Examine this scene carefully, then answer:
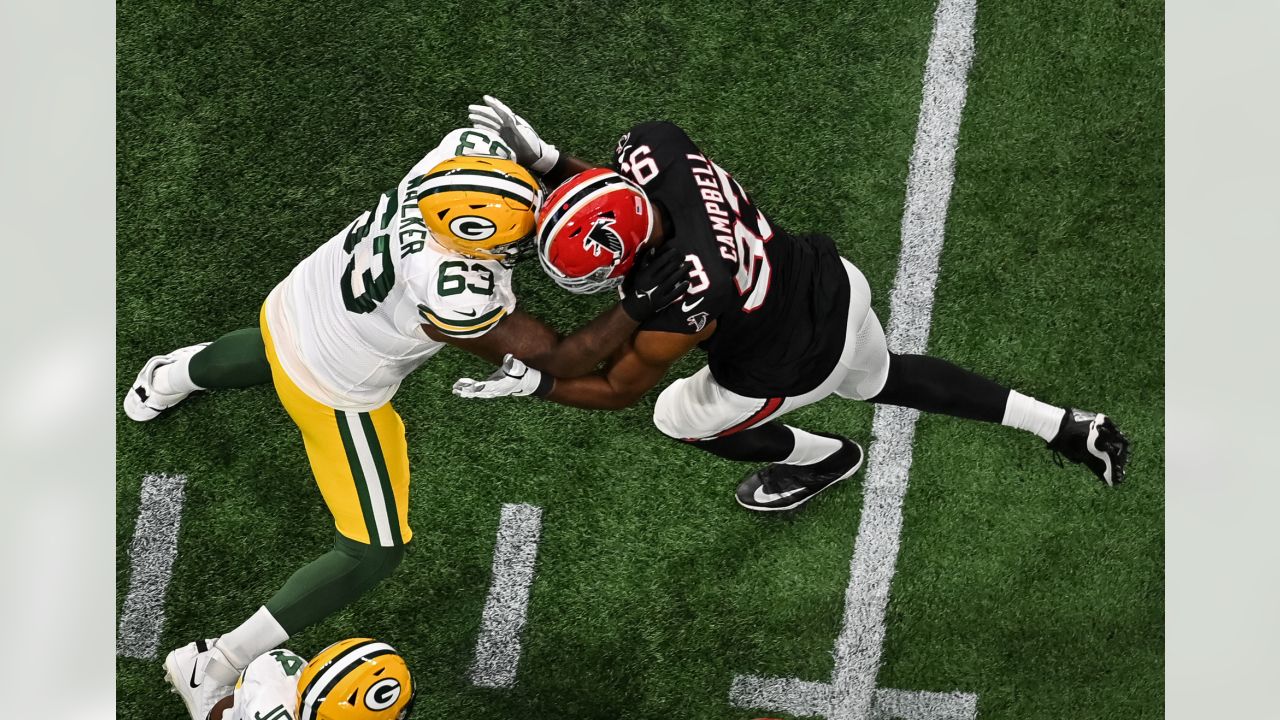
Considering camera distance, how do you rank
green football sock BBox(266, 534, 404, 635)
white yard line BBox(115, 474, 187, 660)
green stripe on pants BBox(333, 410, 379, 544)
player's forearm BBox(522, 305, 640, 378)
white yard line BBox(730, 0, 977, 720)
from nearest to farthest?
player's forearm BBox(522, 305, 640, 378) → green stripe on pants BBox(333, 410, 379, 544) → green football sock BBox(266, 534, 404, 635) → white yard line BBox(730, 0, 977, 720) → white yard line BBox(115, 474, 187, 660)

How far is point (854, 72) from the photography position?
547cm

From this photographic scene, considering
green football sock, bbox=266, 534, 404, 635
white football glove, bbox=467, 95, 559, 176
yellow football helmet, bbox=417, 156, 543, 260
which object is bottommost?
green football sock, bbox=266, 534, 404, 635

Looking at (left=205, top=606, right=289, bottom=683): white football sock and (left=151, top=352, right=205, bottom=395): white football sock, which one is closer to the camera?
(left=205, top=606, right=289, bottom=683): white football sock

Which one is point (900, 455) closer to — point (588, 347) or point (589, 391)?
point (589, 391)

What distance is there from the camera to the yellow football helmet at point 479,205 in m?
3.41

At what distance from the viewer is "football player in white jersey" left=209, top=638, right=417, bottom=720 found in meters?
3.78

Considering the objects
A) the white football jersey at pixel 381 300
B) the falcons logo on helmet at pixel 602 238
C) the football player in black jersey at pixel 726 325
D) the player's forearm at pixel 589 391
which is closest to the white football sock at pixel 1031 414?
the football player in black jersey at pixel 726 325

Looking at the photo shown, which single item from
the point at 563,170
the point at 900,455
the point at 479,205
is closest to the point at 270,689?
the point at 479,205

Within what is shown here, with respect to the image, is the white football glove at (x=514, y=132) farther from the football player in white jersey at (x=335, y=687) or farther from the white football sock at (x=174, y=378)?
the football player in white jersey at (x=335, y=687)

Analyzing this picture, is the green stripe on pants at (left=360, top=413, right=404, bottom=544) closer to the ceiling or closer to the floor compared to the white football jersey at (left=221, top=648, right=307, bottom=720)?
closer to the ceiling

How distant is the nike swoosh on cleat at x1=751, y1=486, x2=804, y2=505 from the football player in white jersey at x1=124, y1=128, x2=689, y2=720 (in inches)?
61.1

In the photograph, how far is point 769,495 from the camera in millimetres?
5035

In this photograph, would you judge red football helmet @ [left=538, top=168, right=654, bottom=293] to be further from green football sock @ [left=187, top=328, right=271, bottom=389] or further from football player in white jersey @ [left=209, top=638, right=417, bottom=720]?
green football sock @ [left=187, top=328, right=271, bottom=389]

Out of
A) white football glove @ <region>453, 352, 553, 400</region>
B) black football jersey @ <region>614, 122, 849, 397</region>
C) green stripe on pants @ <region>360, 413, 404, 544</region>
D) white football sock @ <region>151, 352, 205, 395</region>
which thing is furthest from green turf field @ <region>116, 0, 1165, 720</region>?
white football glove @ <region>453, 352, 553, 400</region>
